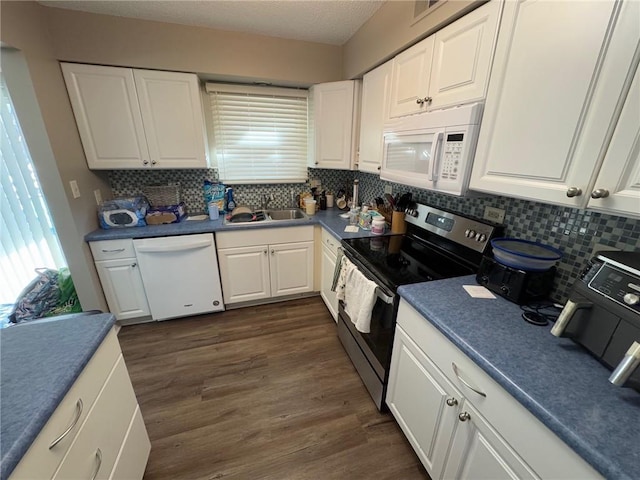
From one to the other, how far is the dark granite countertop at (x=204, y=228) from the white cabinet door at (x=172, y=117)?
0.54m

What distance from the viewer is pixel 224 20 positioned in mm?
1919

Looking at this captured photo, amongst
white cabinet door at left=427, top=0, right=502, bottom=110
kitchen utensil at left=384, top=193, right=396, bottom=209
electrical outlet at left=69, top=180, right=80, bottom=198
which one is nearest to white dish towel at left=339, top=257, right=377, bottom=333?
kitchen utensil at left=384, top=193, right=396, bottom=209

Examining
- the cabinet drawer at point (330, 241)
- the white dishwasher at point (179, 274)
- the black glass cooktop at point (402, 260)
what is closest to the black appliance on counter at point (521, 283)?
the black glass cooktop at point (402, 260)

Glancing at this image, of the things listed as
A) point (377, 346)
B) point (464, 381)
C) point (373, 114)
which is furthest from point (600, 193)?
point (373, 114)

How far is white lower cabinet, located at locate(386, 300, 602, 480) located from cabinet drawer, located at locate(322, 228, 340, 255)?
3.13 feet

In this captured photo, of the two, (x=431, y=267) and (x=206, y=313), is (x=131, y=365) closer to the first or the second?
(x=206, y=313)

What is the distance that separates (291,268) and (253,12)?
80.8 inches

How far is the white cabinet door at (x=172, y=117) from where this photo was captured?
203 centimetres

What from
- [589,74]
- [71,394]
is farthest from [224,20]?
[71,394]

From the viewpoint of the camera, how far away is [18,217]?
1880mm

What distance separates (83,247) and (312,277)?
1898 mm

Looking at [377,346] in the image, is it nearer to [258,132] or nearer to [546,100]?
[546,100]

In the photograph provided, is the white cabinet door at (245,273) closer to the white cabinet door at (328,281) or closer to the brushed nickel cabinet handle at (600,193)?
the white cabinet door at (328,281)

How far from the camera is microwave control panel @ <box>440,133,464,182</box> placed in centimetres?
121
